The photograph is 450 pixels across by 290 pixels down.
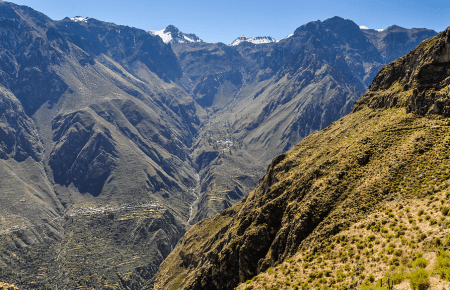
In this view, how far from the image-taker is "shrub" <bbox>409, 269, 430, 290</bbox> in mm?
23250

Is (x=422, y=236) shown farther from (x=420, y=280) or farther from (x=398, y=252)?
(x=420, y=280)

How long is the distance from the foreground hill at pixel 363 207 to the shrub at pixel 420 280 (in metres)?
0.87

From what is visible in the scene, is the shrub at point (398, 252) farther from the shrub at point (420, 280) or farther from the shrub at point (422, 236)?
the shrub at point (420, 280)

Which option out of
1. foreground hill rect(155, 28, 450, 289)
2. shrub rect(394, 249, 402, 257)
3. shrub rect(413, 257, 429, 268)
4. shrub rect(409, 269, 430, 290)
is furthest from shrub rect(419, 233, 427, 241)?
shrub rect(409, 269, 430, 290)

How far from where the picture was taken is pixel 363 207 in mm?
47125

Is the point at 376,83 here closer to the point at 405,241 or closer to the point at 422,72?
the point at 422,72

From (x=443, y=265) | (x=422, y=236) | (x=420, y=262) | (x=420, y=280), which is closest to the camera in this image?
(x=420, y=280)

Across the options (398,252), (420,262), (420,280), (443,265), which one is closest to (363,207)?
(398,252)

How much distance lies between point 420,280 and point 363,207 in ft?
81.2

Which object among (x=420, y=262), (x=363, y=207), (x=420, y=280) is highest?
(x=363, y=207)

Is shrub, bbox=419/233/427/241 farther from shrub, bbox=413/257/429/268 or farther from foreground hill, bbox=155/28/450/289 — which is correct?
shrub, bbox=413/257/429/268

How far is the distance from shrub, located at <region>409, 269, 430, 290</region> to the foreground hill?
0.87 m

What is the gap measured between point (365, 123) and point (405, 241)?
198 feet

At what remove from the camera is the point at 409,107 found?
226 feet
